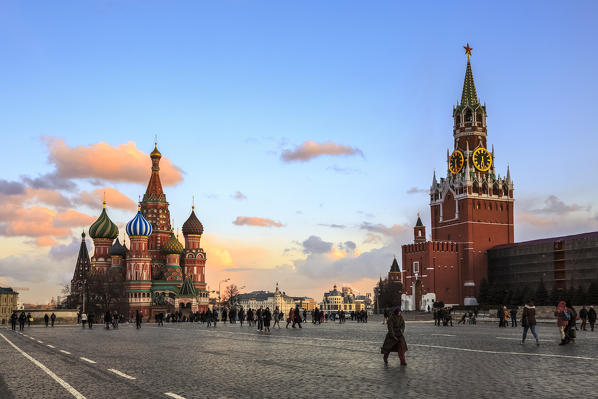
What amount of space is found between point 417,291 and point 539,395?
9942 centimetres

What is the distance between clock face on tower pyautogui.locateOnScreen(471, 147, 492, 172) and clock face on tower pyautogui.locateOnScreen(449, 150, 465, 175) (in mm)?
1932

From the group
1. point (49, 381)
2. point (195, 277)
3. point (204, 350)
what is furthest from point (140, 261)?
point (49, 381)

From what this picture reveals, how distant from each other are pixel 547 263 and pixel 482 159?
2213 cm

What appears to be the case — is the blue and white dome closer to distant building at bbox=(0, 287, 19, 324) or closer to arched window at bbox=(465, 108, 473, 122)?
arched window at bbox=(465, 108, 473, 122)

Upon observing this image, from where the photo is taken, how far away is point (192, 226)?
116562 millimetres

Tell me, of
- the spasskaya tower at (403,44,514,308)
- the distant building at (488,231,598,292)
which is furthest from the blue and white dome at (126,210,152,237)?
the distant building at (488,231,598,292)

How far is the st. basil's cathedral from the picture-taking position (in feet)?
337

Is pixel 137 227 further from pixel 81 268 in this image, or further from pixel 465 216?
pixel 465 216

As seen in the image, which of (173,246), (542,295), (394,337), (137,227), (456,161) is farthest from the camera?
(456,161)

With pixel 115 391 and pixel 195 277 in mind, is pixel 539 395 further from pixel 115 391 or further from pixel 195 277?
pixel 195 277

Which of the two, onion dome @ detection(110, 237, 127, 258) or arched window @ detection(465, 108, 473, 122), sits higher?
arched window @ detection(465, 108, 473, 122)

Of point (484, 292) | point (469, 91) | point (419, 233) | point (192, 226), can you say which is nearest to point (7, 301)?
point (192, 226)

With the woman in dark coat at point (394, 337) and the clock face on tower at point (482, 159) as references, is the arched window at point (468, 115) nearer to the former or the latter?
the clock face on tower at point (482, 159)

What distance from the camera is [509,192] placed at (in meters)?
112
